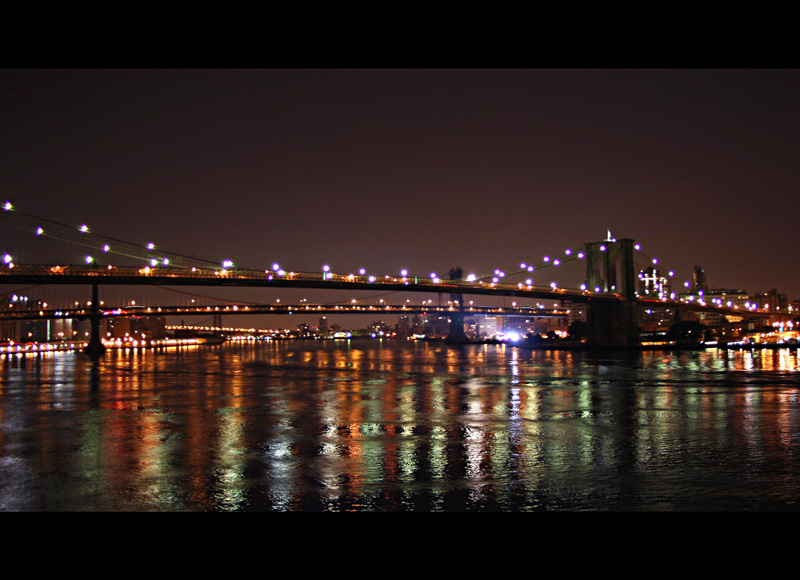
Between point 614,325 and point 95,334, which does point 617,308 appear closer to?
point 614,325

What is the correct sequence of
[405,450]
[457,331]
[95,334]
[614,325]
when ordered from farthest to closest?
1. [457,331]
2. [95,334]
3. [614,325]
4. [405,450]

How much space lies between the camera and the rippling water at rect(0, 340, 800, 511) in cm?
648

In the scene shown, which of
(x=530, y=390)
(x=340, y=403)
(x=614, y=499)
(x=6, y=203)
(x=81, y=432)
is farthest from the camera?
(x=6, y=203)

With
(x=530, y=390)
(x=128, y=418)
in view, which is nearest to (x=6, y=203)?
(x=128, y=418)

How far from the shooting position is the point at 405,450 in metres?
9.04

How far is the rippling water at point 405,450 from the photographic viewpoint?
6.48m

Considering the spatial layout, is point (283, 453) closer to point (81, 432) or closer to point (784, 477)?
point (81, 432)

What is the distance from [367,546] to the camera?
3.74 meters

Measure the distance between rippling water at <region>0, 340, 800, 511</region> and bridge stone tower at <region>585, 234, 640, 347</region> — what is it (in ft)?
107

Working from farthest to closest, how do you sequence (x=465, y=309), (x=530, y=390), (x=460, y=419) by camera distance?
(x=465, y=309) < (x=530, y=390) < (x=460, y=419)

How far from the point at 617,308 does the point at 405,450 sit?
1794 inches

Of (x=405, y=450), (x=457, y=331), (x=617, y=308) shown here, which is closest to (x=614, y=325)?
(x=617, y=308)

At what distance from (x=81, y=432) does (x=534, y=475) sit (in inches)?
319

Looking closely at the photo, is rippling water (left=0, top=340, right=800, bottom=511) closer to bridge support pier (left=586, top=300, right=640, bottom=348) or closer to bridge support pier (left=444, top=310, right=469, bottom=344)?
bridge support pier (left=586, top=300, right=640, bottom=348)
